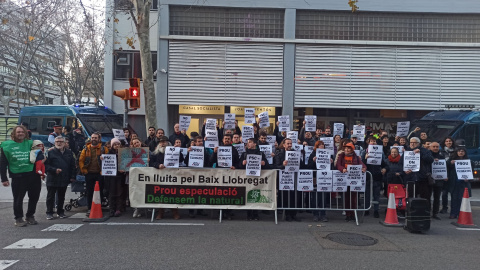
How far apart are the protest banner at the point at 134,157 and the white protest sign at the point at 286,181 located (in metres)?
2.99

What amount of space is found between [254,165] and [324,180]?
1.55 m

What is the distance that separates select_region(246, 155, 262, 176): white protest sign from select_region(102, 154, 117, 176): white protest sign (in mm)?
2907

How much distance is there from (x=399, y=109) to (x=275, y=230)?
11.8 metres

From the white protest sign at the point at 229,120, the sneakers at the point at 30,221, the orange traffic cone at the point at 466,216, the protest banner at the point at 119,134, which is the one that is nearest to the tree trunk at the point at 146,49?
the protest banner at the point at 119,134

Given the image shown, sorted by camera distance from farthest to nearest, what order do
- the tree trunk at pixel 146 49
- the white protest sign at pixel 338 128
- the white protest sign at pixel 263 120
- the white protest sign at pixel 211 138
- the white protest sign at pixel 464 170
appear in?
1. the tree trunk at pixel 146 49
2. the white protest sign at pixel 263 120
3. the white protest sign at pixel 338 128
4. the white protest sign at pixel 211 138
5. the white protest sign at pixel 464 170

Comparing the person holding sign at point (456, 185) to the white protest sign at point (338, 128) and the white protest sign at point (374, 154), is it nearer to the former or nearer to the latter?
the white protest sign at point (374, 154)

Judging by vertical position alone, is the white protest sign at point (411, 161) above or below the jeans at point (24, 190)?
above

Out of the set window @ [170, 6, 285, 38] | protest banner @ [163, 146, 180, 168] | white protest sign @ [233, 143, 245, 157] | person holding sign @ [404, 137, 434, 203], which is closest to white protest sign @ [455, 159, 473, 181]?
person holding sign @ [404, 137, 434, 203]

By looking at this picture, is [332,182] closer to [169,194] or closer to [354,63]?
[169,194]

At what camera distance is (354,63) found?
16.8 meters

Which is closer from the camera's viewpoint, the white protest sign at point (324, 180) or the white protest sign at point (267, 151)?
the white protest sign at point (324, 180)

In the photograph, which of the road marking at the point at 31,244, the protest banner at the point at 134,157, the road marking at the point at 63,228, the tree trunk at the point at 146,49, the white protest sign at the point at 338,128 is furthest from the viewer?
the tree trunk at the point at 146,49

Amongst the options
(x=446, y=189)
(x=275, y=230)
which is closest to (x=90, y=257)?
(x=275, y=230)

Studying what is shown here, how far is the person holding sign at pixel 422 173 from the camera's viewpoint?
866cm
